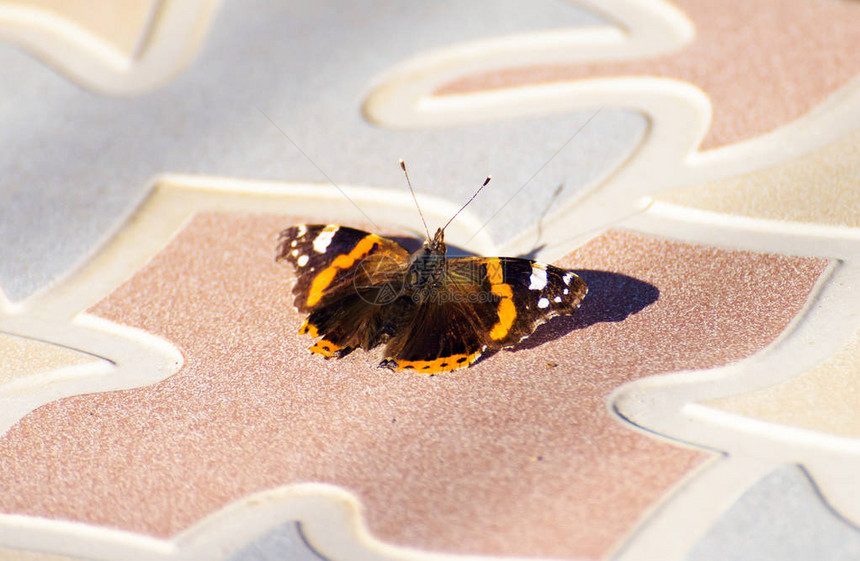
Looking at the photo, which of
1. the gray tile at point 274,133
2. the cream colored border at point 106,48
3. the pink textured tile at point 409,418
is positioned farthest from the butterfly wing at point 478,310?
the cream colored border at point 106,48

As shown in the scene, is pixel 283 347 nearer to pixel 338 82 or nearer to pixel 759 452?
pixel 338 82

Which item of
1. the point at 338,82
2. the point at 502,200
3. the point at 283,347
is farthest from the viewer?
the point at 338,82

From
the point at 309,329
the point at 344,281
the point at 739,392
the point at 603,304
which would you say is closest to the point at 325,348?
the point at 309,329

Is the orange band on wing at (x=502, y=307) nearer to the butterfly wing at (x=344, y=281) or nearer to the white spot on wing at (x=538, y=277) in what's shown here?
the white spot on wing at (x=538, y=277)

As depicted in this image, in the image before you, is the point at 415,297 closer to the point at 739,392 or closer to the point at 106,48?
the point at 739,392

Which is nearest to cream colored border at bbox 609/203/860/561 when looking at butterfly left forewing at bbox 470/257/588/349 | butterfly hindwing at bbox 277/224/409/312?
butterfly left forewing at bbox 470/257/588/349

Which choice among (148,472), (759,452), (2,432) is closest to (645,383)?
(759,452)
